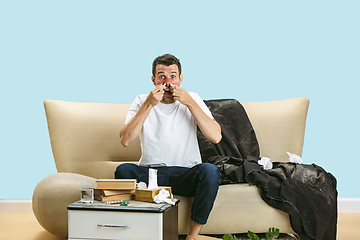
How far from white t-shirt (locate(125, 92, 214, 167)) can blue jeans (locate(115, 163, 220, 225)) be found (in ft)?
0.26

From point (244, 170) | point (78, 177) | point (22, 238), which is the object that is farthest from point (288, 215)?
point (22, 238)

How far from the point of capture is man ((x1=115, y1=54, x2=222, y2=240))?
6.44 ft

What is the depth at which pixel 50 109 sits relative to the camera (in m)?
2.62

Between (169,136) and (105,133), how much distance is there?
696mm

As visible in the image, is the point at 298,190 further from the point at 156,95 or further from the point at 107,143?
the point at 107,143

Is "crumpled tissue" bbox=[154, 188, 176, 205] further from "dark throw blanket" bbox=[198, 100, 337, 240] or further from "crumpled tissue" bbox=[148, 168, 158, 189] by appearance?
"dark throw blanket" bbox=[198, 100, 337, 240]

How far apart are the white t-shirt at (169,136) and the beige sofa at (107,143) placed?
0.93ft

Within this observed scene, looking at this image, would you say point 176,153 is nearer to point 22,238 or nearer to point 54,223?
point 54,223

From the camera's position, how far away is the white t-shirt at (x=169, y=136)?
6.81 feet

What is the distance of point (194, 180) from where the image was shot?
1.89 meters

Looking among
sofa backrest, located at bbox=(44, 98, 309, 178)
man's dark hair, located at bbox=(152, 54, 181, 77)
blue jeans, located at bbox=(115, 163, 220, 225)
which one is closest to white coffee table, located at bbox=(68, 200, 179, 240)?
blue jeans, located at bbox=(115, 163, 220, 225)

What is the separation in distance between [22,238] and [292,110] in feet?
6.64

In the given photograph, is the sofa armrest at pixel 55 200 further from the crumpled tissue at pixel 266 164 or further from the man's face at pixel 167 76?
the crumpled tissue at pixel 266 164

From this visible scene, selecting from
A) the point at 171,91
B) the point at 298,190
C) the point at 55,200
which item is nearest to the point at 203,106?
the point at 171,91
